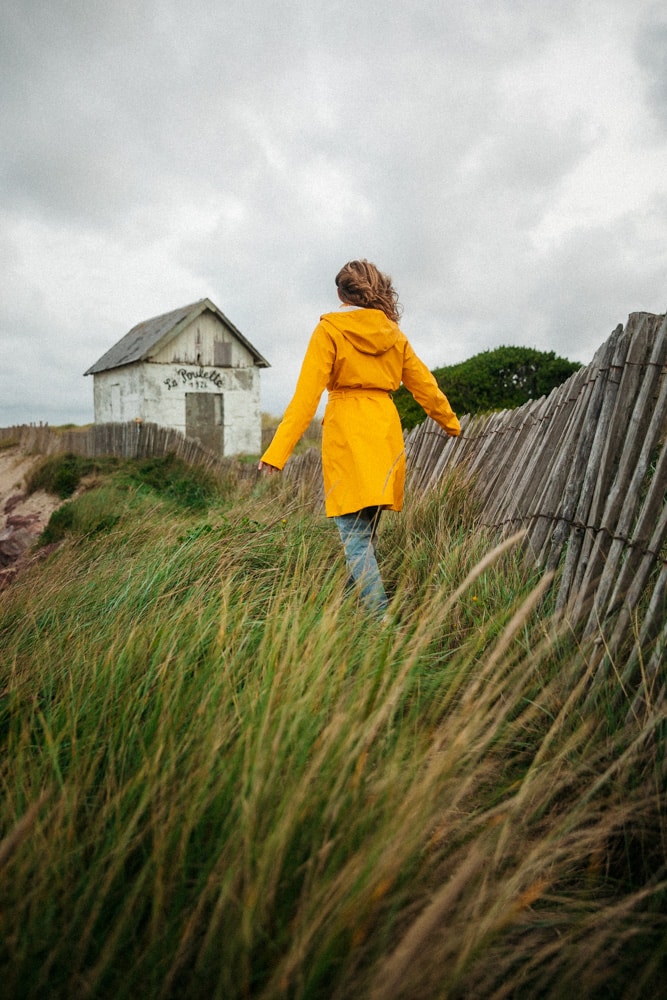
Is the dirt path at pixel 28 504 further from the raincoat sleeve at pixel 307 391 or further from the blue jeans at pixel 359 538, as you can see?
the blue jeans at pixel 359 538

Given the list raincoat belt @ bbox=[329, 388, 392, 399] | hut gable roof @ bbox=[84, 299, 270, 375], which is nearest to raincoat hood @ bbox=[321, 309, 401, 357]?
raincoat belt @ bbox=[329, 388, 392, 399]

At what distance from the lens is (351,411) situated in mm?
3205

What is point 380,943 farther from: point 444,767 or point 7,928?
point 7,928

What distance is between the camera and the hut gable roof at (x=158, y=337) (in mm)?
16359

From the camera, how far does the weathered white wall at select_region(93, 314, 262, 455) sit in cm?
1656

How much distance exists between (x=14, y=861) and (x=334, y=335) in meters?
2.57

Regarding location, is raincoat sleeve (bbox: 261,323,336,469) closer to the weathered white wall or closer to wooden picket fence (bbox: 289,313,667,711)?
wooden picket fence (bbox: 289,313,667,711)

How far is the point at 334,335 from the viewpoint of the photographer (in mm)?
3143

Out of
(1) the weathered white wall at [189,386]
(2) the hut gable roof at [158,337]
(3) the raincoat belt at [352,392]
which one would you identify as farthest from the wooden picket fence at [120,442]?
(3) the raincoat belt at [352,392]

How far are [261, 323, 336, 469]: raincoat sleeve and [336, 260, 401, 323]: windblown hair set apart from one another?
0.93 ft

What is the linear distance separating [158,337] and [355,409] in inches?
574

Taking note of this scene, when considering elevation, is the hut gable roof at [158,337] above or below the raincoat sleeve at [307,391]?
above

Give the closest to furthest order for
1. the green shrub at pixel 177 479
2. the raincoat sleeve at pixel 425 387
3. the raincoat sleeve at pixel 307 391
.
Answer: the raincoat sleeve at pixel 307 391
the raincoat sleeve at pixel 425 387
the green shrub at pixel 177 479

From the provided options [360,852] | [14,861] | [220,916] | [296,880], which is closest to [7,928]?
[14,861]
